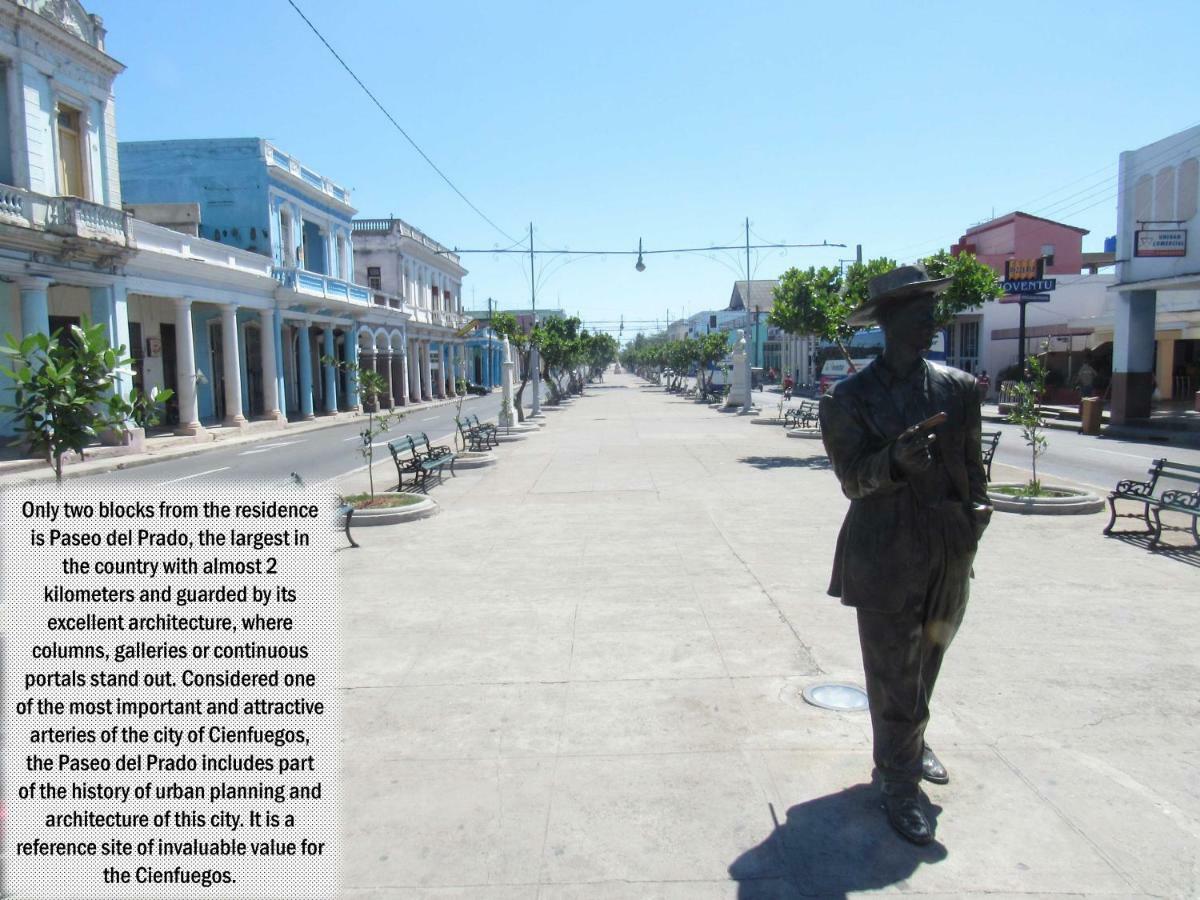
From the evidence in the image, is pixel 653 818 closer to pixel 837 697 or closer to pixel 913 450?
pixel 837 697

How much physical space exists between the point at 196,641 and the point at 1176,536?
1008cm

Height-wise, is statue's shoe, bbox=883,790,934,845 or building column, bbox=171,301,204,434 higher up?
building column, bbox=171,301,204,434

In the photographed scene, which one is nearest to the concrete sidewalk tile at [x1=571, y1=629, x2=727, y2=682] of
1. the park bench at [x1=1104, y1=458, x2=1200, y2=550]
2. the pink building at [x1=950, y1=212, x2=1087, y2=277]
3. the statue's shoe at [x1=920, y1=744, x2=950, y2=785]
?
the statue's shoe at [x1=920, y1=744, x2=950, y2=785]

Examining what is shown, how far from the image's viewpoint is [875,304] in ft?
12.2

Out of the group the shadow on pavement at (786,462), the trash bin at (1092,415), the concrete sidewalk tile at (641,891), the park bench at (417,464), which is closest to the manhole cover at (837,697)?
the concrete sidewalk tile at (641,891)

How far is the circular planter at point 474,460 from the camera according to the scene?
57.4ft

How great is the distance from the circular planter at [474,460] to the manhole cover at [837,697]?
12.9 meters

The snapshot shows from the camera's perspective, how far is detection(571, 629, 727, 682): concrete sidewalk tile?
5.50 meters

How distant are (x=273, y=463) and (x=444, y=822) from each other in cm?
1800

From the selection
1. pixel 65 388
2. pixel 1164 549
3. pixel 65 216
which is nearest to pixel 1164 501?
pixel 1164 549

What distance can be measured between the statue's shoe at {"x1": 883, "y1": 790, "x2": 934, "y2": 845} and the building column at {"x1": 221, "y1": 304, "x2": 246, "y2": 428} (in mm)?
28697

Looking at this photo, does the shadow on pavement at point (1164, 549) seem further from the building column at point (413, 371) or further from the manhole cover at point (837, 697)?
the building column at point (413, 371)

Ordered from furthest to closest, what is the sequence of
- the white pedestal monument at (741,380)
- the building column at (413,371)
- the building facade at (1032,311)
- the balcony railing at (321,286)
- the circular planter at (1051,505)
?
the building column at (413,371)
the building facade at (1032,311)
the white pedestal monument at (741,380)
the balcony railing at (321,286)
the circular planter at (1051,505)

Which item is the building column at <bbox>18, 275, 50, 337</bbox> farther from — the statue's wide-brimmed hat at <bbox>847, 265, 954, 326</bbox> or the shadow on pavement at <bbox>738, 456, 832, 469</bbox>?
the statue's wide-brimmed hat at <bbox>847, 265, 954, 326</bbox>
